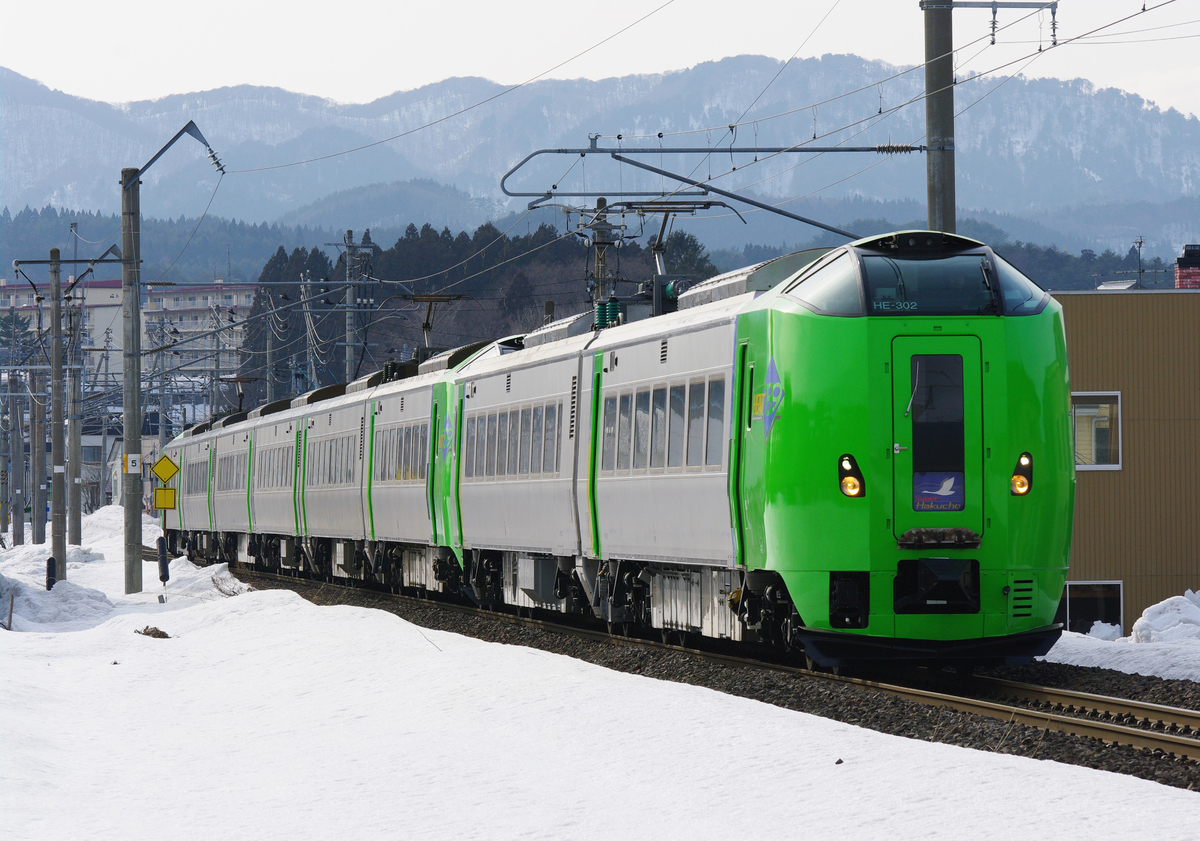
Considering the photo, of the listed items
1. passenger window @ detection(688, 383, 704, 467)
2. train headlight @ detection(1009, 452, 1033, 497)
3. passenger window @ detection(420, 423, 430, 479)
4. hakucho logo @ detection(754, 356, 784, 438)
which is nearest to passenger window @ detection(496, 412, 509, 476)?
passenger window @ detection(420, 423, 430, 479)

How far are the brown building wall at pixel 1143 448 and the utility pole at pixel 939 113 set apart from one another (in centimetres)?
952

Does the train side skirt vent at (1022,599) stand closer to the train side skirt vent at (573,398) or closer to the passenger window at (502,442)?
the train side skirt vent at (573,398)

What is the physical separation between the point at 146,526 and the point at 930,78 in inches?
2507

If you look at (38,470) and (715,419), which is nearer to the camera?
(715,419)

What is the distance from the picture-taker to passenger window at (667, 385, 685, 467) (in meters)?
14.0

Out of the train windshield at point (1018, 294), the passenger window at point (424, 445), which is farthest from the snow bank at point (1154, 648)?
the passenger window at point (424, 445)

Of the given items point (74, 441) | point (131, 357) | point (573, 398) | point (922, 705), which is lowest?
point (922, 705)

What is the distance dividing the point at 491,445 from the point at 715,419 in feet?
24.7

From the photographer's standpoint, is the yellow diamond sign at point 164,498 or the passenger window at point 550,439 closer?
the passenger window at point 550,439

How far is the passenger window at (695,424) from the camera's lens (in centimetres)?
1354

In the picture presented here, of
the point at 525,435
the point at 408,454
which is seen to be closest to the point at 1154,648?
the point at 525,435

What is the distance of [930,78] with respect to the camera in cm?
1731

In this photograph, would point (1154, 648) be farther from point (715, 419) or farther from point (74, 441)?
point (74, 441)

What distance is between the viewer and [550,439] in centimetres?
1791
